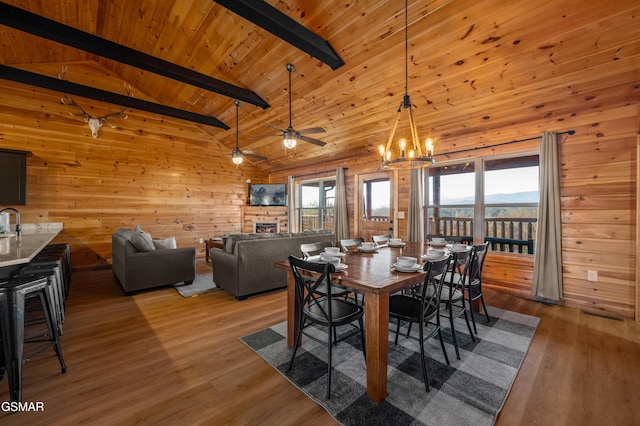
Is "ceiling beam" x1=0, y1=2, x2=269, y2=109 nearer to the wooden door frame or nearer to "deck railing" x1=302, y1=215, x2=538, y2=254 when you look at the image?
the wooden door frame

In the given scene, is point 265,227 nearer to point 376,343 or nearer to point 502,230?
point 502,230

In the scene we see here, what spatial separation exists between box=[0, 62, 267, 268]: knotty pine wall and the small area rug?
2.61 m

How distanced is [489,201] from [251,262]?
388 cm

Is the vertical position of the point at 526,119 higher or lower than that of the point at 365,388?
higher

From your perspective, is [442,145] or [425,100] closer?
[425,100]

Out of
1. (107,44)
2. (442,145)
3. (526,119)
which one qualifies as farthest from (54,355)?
(526,119)

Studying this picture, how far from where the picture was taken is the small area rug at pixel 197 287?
13.5 ft

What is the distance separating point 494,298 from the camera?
392cm

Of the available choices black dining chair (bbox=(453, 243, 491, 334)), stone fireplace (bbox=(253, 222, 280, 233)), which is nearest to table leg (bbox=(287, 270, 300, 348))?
black dining chair (bbox=(453, 243, 491, 334))

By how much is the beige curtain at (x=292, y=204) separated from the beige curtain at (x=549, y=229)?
226 inches

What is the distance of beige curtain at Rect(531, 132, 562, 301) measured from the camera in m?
3.62

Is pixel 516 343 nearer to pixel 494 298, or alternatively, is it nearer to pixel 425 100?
pixel 494 298

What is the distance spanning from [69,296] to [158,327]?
216 cm

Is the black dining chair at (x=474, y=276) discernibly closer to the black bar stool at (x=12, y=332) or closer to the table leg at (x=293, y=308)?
the table leg at (x=293, y=308)
